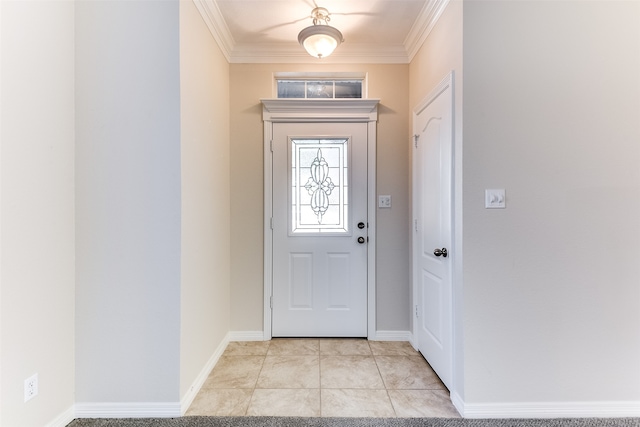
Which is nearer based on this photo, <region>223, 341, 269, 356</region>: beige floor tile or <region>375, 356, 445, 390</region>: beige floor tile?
<region>375, 356, 445, 390</region>: beige floor tile

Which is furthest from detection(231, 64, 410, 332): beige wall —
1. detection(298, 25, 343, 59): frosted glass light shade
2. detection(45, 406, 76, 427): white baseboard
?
detection(45, 406, 76, 427): white baseboard

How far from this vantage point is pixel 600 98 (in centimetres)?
165

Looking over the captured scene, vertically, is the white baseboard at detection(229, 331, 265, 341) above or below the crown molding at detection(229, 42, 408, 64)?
below

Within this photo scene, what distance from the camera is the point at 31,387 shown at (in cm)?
140

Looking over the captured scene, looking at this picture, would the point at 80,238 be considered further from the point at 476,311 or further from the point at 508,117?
the point at 508,117

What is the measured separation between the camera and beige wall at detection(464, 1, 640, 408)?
1.65 m

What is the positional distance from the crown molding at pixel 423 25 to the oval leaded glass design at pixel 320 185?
3.12ft

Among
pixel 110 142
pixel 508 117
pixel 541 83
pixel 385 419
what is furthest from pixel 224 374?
pixel 541 83

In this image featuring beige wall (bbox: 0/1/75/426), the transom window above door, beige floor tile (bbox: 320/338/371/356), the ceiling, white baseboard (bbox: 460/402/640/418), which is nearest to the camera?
beige wall (bbox: 0/1/75/426)

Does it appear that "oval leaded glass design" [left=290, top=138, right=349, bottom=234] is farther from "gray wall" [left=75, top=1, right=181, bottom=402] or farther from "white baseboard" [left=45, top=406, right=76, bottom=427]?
"white baseboard" [left=45, top=406, right=76, bottom=427]

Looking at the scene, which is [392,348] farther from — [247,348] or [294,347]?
[247,348]

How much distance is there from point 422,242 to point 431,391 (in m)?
1.02

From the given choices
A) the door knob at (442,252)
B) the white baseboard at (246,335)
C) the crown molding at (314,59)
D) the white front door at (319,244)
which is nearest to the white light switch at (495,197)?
the door knob at (442,252)

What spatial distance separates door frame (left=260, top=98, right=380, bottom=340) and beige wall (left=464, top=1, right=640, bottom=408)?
103 cm
